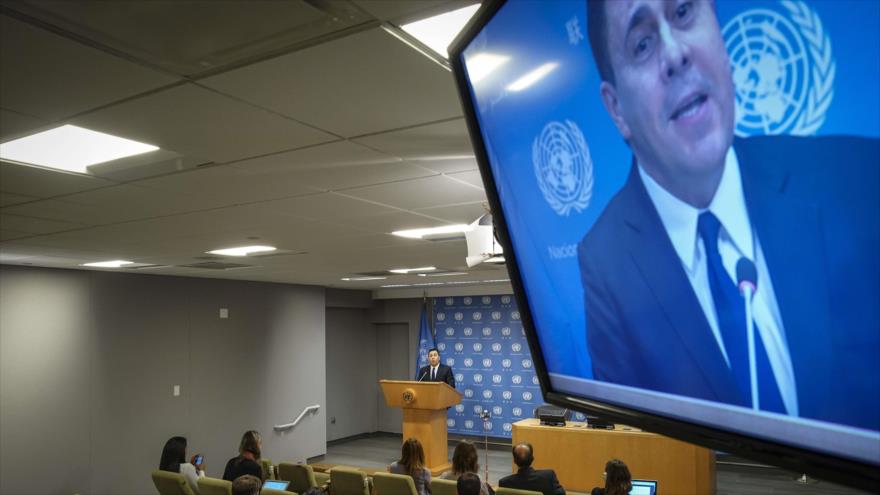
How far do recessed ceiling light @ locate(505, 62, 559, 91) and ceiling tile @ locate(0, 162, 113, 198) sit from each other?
2.87m

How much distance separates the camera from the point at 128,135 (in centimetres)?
267

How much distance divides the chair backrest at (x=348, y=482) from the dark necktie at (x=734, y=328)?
5.14 metres

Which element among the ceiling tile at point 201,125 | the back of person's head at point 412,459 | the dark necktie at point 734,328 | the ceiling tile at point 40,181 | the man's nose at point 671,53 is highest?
the ceiling tile at point 201,125

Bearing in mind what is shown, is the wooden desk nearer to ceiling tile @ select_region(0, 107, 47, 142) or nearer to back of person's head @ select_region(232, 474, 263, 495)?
back of person's head @ select_region(232, 474, 263, 495)

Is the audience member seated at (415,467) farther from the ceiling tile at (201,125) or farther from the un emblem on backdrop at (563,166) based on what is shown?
the un emblem on backdrop at (563,166)

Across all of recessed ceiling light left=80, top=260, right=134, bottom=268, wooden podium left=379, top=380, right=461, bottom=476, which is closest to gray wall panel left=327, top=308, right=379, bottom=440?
wooden podium left=379, top=380, right=461, bottom=476

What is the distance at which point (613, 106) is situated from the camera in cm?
94

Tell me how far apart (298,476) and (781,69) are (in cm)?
597

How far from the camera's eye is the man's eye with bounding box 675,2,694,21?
2.45ft

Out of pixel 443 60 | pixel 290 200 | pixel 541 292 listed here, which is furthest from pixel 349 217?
pixel 541 292

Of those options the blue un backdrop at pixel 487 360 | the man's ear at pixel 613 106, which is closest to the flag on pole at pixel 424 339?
the blue un backdrop at pixel 487 360

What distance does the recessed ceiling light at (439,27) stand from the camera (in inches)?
72.3

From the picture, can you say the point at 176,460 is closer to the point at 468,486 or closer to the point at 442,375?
the point at 468,486

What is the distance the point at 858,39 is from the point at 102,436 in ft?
29.7
